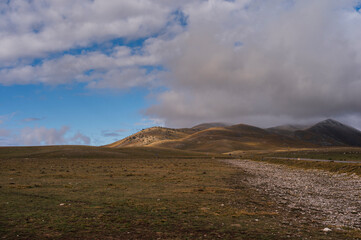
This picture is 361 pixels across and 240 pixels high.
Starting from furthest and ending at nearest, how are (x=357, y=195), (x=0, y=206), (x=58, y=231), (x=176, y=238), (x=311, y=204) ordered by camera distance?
(x=357, y=195) → (x=311, y=204) → (x=0, y=206) → (x=58, y=231) → (x=176, y=238)

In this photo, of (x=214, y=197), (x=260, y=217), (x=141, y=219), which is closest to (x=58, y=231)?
(x=141, y=219)

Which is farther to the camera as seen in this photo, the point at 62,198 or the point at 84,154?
the point at 84,154

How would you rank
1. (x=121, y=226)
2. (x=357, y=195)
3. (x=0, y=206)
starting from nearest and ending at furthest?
(x=121, y=226), (x=0, y=206), (x=357, y=195)

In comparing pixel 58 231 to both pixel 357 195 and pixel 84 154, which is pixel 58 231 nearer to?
pixel 357 195

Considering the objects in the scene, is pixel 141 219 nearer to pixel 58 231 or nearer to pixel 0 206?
pixel 58 231

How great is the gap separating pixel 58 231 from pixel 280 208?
11395mm

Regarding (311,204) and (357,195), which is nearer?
(311,204)

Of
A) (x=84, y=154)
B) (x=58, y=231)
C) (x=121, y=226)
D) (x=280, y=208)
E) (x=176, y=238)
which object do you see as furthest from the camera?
(x=84, y=154)

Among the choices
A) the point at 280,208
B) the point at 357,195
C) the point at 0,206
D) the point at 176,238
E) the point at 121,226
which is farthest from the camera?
the point at 357,195

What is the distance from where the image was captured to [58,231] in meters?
10.6

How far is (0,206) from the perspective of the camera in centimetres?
1456

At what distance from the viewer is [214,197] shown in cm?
1889

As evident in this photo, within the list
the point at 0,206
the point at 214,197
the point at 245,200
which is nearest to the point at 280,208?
the point at 245,200

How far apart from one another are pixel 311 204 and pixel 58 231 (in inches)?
558
